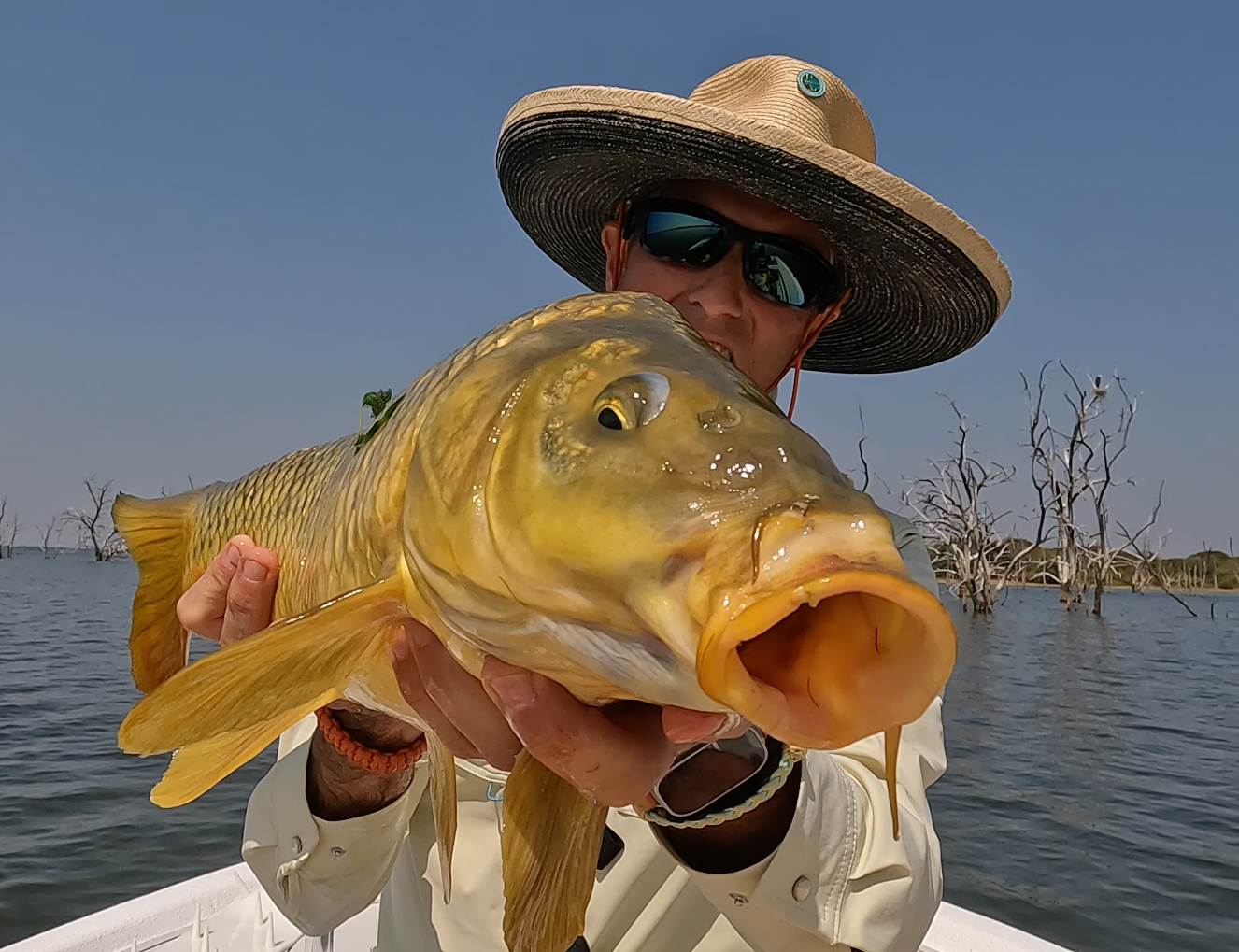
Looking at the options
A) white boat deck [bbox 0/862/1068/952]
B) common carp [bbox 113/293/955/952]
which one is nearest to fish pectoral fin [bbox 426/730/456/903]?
common carp [bbox 113/293/955/952]

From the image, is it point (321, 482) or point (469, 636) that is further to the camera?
point (321, 482)

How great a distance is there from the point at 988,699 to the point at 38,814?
1145 centimetres

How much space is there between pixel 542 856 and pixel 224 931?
2860 millimetres

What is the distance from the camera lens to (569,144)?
2.63 metres

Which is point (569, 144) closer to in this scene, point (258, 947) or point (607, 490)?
point (607, 490)

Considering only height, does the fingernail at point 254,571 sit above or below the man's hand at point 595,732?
above

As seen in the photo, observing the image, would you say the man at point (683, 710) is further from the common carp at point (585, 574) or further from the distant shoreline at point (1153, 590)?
the distant shoreline at point (1153, 590)

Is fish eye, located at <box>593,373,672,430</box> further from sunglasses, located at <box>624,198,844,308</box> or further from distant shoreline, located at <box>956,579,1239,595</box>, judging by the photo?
distant shoreline, located at <box>956,579,1239,595</box>

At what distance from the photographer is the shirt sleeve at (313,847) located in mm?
2064

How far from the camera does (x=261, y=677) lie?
110 cm

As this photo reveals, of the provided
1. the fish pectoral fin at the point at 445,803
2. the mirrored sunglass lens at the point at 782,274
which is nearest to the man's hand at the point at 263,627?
the fish pectoral fin at the point at 445,803

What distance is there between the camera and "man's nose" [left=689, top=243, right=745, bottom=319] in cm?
238

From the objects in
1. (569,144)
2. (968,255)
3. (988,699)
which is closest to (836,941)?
(968,255)

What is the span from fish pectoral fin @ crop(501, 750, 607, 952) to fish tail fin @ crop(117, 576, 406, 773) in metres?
0.27
